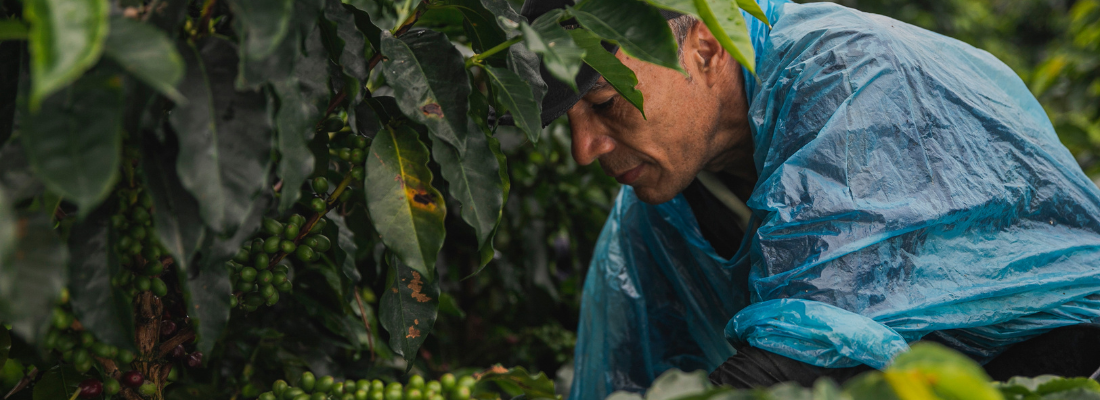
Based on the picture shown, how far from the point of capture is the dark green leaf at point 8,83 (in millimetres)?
632

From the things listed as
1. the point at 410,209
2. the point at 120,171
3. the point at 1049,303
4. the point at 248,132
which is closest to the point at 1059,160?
the point at 1049,303

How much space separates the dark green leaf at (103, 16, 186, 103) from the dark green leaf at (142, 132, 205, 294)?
125mm

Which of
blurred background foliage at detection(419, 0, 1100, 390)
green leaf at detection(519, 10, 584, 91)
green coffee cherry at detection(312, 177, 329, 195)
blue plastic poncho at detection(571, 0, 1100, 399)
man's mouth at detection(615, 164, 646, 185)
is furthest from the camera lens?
blurred background foliage at detection(419, 0, 1100, 390)

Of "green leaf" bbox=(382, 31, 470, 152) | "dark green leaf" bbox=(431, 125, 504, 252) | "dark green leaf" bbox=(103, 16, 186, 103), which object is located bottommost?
"dark green leaf" bbox=(431, 125, 504, 252)

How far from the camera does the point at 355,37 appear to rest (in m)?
0.75

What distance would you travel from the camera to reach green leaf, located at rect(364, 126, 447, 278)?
719 millimetres

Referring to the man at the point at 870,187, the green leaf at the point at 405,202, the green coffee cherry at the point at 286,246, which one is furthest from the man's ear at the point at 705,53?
the green coffee cherry at the point at 286,246

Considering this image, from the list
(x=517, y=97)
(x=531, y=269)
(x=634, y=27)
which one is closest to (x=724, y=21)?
(x=634, y=27)

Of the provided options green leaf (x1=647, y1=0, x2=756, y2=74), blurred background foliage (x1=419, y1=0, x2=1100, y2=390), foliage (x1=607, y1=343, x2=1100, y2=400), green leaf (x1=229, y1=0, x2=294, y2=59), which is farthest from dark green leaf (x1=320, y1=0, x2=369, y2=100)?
blurred background foliage (x1=419, y1=0, x2=1100, y2=390)

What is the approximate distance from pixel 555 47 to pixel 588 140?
0.64 m

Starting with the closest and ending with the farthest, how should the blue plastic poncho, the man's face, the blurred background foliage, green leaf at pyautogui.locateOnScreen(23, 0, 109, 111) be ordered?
green leaf at pyautogui.locateOnScreen(23, 0, 109, 111), the blue plastic poncho, the man's face, the blurred background foliage

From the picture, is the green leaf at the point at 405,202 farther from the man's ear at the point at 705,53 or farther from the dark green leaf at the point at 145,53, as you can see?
the man's ear at the point at 705,53

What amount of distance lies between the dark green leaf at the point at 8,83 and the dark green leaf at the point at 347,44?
0.90ft

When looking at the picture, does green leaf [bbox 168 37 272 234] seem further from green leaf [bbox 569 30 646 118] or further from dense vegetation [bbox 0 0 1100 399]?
green leaf [bbox 569 30 646 118]
